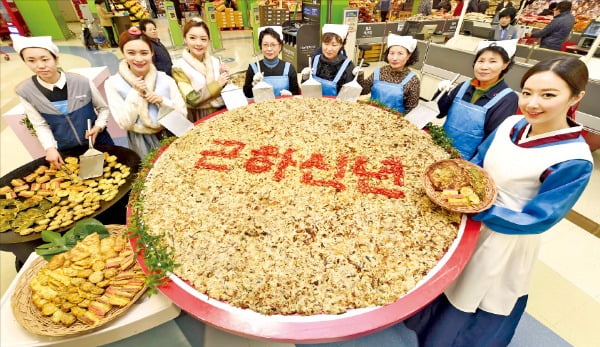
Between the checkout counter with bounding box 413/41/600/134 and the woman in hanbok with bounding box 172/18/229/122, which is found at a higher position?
the woman in hanbok with bounding box 172/18/229/122

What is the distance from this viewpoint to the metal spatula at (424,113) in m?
2.31

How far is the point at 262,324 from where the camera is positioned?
1.14 metres

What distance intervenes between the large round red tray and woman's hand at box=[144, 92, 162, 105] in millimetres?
1564

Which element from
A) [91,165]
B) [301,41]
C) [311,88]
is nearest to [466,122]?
[311,88]

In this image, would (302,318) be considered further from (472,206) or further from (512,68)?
(512,68)

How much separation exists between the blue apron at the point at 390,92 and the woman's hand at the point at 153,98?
2.01 m

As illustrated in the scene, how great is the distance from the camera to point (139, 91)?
7.32 ft

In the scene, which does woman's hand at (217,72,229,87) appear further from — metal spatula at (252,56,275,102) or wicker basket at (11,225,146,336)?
wicker basket at (11,225,146,336)

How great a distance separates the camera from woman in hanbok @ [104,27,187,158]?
2.16m

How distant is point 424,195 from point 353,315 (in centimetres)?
92

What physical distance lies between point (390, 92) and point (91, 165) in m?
2.71

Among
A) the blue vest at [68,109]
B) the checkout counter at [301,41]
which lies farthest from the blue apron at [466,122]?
the checkout counter at [301,41]

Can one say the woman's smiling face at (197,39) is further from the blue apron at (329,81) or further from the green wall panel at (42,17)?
the green wall panel at (42,17)

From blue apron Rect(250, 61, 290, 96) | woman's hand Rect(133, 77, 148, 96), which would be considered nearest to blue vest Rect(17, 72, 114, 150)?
woman's hand Rect(133, 77, 148, 96)
